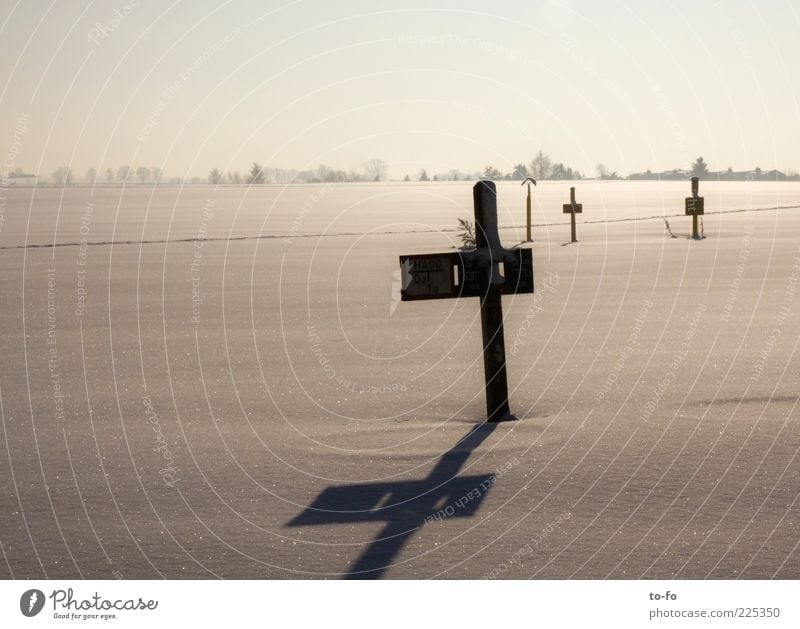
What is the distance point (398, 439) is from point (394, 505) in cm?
169

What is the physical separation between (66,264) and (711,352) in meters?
19.4

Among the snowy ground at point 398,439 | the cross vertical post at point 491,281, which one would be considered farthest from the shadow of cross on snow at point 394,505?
the cross vertical post at point 491,281

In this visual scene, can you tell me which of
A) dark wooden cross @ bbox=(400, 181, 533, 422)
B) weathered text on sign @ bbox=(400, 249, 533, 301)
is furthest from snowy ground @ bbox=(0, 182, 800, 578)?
weathered text on sign @ bbox=(400, 249, 533, 301)

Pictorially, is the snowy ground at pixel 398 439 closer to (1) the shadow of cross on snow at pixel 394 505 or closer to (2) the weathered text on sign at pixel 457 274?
(1) the shadow of cross on snow at pixel 394 505

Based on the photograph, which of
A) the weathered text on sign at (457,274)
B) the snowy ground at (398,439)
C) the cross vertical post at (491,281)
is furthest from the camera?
the cross vertical post at (491,281)

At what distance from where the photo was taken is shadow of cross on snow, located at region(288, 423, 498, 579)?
5.72 meters

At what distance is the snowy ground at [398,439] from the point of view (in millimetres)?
5641

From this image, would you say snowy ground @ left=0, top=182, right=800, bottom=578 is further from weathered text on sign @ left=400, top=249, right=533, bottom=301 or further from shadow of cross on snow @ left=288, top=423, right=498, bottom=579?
weathered text on sign @ left=400, top=249, right=533, bottom=301

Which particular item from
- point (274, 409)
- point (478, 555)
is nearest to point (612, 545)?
point (478, 555)

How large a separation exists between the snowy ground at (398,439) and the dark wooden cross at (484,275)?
63cm

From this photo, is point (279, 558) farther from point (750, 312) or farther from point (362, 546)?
point (750, 312)

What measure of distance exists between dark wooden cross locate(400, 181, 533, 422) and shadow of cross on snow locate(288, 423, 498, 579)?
3.85ft

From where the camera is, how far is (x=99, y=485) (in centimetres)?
692

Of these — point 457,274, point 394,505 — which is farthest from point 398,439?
point 394,505
